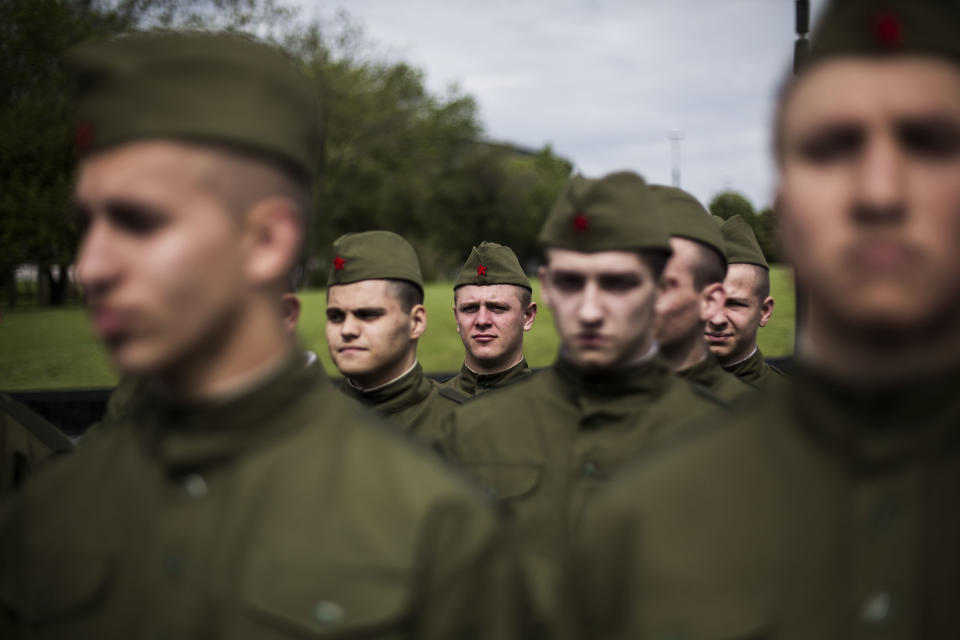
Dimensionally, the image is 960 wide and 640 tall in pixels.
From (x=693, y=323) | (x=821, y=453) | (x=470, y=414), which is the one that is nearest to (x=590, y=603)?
(x=821, y=453)

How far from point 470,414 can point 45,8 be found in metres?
15.2

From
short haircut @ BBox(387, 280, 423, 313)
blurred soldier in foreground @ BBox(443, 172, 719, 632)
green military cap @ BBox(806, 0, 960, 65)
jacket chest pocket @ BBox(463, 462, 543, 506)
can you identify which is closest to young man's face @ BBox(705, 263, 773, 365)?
short haircut @ BBox(387, 280, 423, 313)

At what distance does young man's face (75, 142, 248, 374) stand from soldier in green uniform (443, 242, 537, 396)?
5019 millimetres

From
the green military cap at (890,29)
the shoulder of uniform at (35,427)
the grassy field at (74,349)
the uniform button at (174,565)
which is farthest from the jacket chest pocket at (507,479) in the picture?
the grassy field at (74,349)

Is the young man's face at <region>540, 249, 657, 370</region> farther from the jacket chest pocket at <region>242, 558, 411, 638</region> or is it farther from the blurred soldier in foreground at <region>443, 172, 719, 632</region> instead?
the jacket chest pocket at <region>242, 558, 411, 638</region>

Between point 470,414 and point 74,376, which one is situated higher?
point 470,414

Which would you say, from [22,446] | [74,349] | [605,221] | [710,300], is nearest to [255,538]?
[605,221]

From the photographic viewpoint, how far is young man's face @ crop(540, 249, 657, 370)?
3.20 meters

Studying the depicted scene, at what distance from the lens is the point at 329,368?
1950 centimetres

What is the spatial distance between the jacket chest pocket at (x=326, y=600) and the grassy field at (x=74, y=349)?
9529 mm

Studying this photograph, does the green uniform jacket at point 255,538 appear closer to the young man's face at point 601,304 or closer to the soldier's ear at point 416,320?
the young man's face at point 601,304

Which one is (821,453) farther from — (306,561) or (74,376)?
(74,376)

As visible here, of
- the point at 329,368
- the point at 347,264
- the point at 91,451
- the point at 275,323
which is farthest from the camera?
the point at 329,368

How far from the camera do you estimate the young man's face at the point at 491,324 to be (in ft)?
22.2
